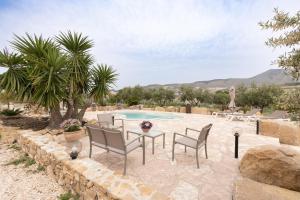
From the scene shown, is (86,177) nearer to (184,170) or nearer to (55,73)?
(184,170)

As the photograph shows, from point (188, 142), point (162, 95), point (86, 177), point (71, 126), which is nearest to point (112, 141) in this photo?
point (86, 177)

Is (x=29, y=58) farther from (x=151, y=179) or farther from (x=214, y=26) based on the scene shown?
(x=214, y=26)

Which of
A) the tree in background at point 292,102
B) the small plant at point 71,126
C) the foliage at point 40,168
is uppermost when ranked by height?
the tree in background at point 292,102

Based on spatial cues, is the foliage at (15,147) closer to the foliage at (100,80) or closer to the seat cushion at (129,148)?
the foliage at (100,80)

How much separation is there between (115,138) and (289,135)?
614 cm

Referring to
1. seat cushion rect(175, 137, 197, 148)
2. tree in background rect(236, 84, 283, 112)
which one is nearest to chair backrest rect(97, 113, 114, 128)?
seat cushion rect(175, 137, 197, 148)

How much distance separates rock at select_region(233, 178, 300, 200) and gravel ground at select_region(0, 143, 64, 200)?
3680mm

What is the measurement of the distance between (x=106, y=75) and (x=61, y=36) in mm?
2349

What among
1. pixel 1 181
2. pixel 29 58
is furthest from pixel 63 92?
pixel 1 181

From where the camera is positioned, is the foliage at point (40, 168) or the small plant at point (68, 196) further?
the foliage at point (40, 168)

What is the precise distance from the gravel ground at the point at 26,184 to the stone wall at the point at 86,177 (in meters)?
0.19

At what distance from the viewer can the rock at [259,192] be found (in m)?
2.38

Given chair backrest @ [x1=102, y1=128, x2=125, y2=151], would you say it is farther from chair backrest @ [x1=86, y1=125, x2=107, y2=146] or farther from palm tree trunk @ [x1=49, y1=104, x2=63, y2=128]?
palm tree trunk @ [x1=49, y1=104, x2=63, y2=128]

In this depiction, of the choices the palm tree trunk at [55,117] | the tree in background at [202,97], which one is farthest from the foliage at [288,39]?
the tree in background at [202,97]
